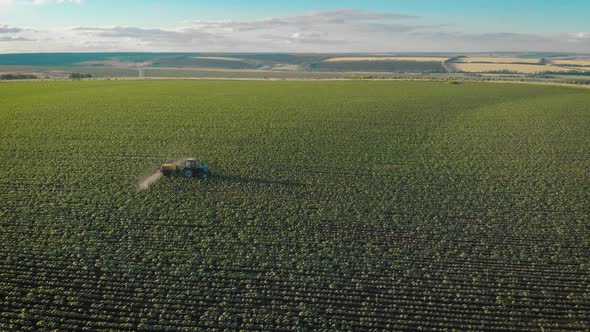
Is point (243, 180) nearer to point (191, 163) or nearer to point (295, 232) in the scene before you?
point (191, 163)

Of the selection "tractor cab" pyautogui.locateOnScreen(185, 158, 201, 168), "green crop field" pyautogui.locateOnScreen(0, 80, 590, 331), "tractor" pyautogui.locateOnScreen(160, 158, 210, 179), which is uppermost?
"tractor cab" pyautogui.locateOnScreen(185, 158, 201, 168)

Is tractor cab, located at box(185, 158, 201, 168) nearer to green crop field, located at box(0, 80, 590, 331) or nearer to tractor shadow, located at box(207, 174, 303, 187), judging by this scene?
green crop field, located at box(0, 80, 590, 331)

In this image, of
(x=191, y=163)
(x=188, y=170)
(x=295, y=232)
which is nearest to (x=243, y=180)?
(x=191, y=163)

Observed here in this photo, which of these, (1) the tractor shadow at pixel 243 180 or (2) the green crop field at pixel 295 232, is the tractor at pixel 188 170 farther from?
(2) the green crop field at pixel 295 232

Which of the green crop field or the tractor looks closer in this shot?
the green crop field

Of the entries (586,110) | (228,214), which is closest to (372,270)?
(228,214)

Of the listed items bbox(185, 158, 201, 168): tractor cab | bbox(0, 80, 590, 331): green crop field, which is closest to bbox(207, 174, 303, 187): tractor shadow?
bbox(0, 80, 590, 331): green crop field

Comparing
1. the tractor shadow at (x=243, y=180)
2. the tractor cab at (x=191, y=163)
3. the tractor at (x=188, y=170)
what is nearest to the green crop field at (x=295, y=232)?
→ the tractor shadow at (x=243, y=180)

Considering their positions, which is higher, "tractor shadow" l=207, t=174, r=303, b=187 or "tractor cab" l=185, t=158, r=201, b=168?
"tractor cab" l=185, t=158, r=201, b=168
